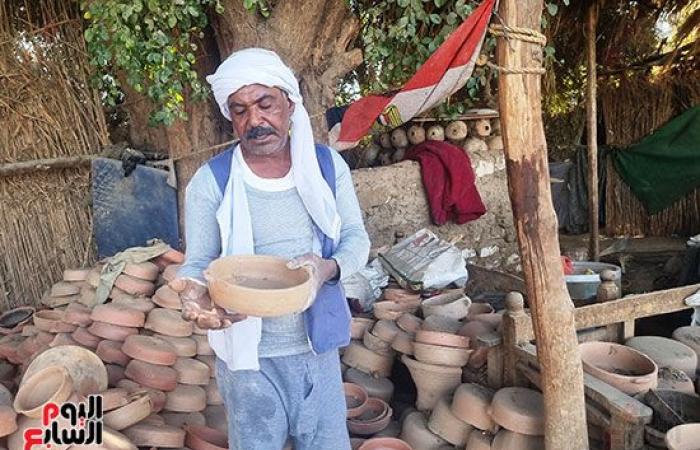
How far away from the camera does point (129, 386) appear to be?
2596mm

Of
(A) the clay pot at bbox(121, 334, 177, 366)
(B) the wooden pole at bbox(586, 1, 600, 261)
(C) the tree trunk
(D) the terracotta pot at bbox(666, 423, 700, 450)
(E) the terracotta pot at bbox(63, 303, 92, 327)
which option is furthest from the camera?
(B) the wooden pole at bbox(586, 1, 600, 261)

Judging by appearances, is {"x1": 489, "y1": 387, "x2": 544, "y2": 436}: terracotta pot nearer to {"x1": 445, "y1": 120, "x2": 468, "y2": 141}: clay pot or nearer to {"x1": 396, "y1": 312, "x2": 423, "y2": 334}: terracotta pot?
{"x1": 396, "y1": 312, "x2": 423, "y2": 334}: terracotta pot

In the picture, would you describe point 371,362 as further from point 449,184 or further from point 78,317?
point 449,184

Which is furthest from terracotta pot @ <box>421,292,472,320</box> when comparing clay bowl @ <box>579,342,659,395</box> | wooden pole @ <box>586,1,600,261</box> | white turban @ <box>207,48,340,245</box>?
wooden pole @ <box>586,1,600,261</box>

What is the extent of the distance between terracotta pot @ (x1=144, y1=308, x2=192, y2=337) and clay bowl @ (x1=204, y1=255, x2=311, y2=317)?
1.55 meters

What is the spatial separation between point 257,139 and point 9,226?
12.3 feet

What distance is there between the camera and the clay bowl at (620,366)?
224cm

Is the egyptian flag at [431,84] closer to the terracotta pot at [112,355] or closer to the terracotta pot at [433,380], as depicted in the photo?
the terracotta pot at [433,380]

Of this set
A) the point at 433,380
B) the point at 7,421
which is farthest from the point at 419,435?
the point at 7,421

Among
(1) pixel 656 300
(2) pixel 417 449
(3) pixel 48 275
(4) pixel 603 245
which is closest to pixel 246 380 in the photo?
(2) pixel 417 449

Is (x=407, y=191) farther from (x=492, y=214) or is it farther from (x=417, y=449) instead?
(x=417, y=449)

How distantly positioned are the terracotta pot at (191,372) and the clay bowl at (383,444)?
862mm

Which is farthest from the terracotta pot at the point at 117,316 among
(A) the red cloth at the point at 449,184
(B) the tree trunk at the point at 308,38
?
(A) the red cloth at the point at 449,184

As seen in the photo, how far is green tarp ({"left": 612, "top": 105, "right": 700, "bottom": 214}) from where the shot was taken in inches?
233
